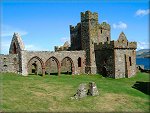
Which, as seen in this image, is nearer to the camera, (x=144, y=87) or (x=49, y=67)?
(x=144, y=87)

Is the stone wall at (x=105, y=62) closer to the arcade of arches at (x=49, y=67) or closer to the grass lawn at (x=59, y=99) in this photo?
the arcade of arches at (x=49, y=67)

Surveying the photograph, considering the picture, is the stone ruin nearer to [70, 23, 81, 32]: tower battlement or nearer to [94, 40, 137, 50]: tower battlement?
[94, 40, 137, 50]: tower battlement

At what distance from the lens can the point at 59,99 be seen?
87.6ft

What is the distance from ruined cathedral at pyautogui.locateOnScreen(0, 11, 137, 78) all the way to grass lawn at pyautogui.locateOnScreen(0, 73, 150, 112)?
31.8ft

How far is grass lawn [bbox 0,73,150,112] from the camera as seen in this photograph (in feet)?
78.3

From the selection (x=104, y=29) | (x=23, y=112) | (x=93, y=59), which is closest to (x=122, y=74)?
(x=93, y=59)

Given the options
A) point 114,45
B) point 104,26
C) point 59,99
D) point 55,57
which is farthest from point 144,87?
point 104,26

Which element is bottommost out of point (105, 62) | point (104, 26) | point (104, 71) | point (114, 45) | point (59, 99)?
point (59, 99)

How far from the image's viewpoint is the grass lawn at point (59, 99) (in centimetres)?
2388

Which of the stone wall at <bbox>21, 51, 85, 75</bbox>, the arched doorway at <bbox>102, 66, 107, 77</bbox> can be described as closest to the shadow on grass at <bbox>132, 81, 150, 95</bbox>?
the arched doorway at <bbox>102, 66, 107, 77</bbox>

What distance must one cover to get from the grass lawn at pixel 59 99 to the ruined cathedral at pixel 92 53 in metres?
9.70

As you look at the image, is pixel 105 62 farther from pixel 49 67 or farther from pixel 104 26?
pixel 49 67

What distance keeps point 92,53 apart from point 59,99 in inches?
821

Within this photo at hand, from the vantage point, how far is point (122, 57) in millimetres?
44781
